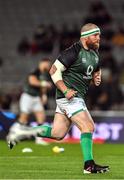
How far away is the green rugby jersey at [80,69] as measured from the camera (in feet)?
36.9

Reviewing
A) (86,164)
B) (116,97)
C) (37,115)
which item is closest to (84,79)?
(86,164)

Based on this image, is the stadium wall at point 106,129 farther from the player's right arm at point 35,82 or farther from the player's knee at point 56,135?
the player's knee at point 56,135

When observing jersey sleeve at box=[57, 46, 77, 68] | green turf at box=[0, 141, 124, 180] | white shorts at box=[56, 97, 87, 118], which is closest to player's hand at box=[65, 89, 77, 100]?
white shorts at box=[56, 97, 87, 118]

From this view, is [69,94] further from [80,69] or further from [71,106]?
[80,69]

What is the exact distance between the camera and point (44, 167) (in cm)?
1192

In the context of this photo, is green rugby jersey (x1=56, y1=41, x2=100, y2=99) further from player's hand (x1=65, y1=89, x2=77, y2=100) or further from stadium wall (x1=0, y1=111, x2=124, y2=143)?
stadium wall (x1=0, y1=111, x2=124, y2=143)

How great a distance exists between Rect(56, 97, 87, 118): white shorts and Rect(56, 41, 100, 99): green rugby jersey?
3.5 inches

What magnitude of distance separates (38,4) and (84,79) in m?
19.6

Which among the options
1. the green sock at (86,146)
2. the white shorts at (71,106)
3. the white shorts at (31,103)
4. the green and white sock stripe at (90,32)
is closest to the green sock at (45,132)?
the white shorts at (71,106)

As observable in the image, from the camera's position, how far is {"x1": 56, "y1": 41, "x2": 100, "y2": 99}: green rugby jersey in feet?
36.9

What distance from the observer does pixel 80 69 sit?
11312 millimetres

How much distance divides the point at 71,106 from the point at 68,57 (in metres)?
0.70

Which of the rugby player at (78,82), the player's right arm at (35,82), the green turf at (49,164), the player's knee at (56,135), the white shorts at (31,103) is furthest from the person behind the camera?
the white shorts at (31,103)

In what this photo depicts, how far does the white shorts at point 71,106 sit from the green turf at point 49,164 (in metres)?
0.85
